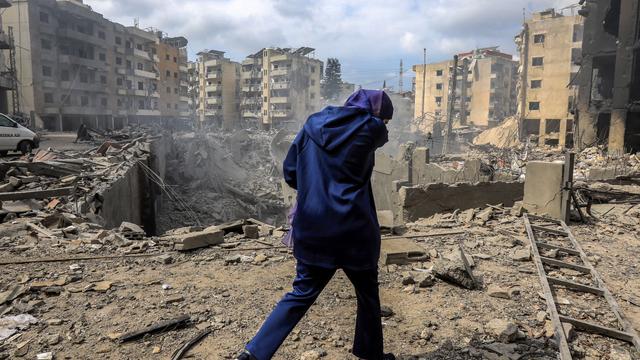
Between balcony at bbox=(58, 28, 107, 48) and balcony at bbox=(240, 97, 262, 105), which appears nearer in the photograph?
balcony at bbox=(58, 28, 107, 48)

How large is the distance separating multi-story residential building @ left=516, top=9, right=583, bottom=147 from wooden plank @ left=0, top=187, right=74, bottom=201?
41620 millimetres

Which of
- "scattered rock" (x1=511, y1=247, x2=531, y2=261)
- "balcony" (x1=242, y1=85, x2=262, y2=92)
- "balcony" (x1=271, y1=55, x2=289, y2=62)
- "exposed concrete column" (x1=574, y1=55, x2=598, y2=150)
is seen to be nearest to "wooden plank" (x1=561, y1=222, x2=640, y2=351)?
"scattered rock" (x1=511, y1=247, x2=531, y2=261)

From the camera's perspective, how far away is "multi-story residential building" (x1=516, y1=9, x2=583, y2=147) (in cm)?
4319

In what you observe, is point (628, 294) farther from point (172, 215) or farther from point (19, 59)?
point (19, 59)

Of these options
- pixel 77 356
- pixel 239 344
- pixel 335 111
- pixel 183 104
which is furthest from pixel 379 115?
pixel 183 104

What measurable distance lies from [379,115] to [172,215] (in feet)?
61.7

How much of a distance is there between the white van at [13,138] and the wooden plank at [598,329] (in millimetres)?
16382

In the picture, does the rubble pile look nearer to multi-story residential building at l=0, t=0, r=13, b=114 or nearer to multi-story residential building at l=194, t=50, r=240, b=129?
multi-story residential building at l=0, t=0, r=13, b=114

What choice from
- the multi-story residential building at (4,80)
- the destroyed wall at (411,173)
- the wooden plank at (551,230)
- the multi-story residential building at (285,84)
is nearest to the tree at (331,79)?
the multi-story residential building at (285,84)

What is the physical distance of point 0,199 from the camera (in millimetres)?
7031

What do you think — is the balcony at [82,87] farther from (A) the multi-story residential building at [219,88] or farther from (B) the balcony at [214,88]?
(B) the balcony at [214,88]

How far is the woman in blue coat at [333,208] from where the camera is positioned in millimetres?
2436

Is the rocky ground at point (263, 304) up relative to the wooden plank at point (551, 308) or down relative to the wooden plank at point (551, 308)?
down

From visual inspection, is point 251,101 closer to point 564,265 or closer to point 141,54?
point 141,54
